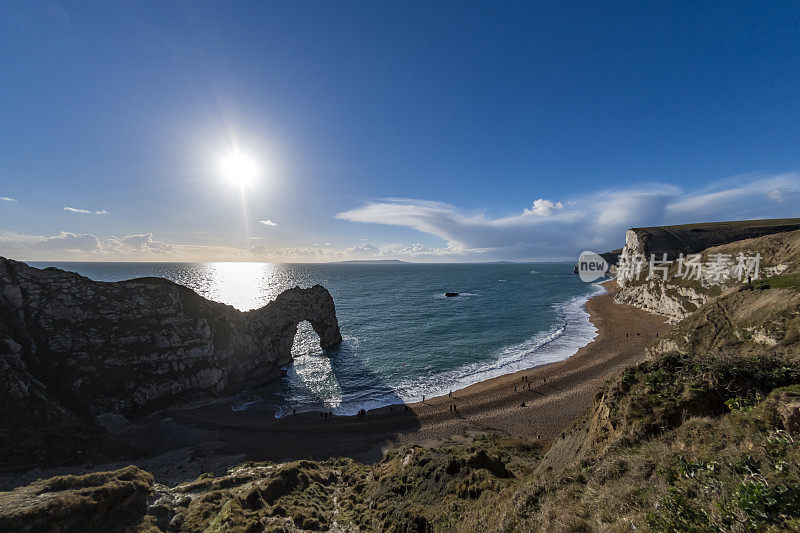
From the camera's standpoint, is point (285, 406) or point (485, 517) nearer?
point (485, 517)

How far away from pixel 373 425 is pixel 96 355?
27.2 m

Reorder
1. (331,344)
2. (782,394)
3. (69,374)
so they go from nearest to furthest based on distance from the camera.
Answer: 1. (782,394)
2. (69,374)
3. (331,344)

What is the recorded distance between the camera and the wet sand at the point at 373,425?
71.4ft

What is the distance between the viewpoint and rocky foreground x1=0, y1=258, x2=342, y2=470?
60.7 feet

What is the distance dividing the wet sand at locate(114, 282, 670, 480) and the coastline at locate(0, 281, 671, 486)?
0.26 ft

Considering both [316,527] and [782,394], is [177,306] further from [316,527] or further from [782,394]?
[782,394]

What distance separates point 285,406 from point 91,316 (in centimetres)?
2123

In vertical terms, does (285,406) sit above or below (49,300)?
below

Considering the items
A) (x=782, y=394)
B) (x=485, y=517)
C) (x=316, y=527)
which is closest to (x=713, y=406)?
(x=782, y=394)

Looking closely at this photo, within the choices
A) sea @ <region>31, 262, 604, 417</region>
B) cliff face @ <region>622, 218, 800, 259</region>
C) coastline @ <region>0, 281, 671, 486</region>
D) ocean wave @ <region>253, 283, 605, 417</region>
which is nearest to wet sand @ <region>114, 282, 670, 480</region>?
coastline @ <region>0, 281, 671, 486</region>

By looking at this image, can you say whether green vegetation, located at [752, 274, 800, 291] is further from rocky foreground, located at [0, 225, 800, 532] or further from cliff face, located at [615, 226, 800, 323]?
cliff face, located at [615, 226, 800, 323]

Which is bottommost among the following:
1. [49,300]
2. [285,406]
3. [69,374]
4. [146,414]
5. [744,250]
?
[285,406]

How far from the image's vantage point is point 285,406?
3016 centimetres

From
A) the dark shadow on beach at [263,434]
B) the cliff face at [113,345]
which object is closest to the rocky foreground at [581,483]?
the dark shadow on beach at [263,434]
